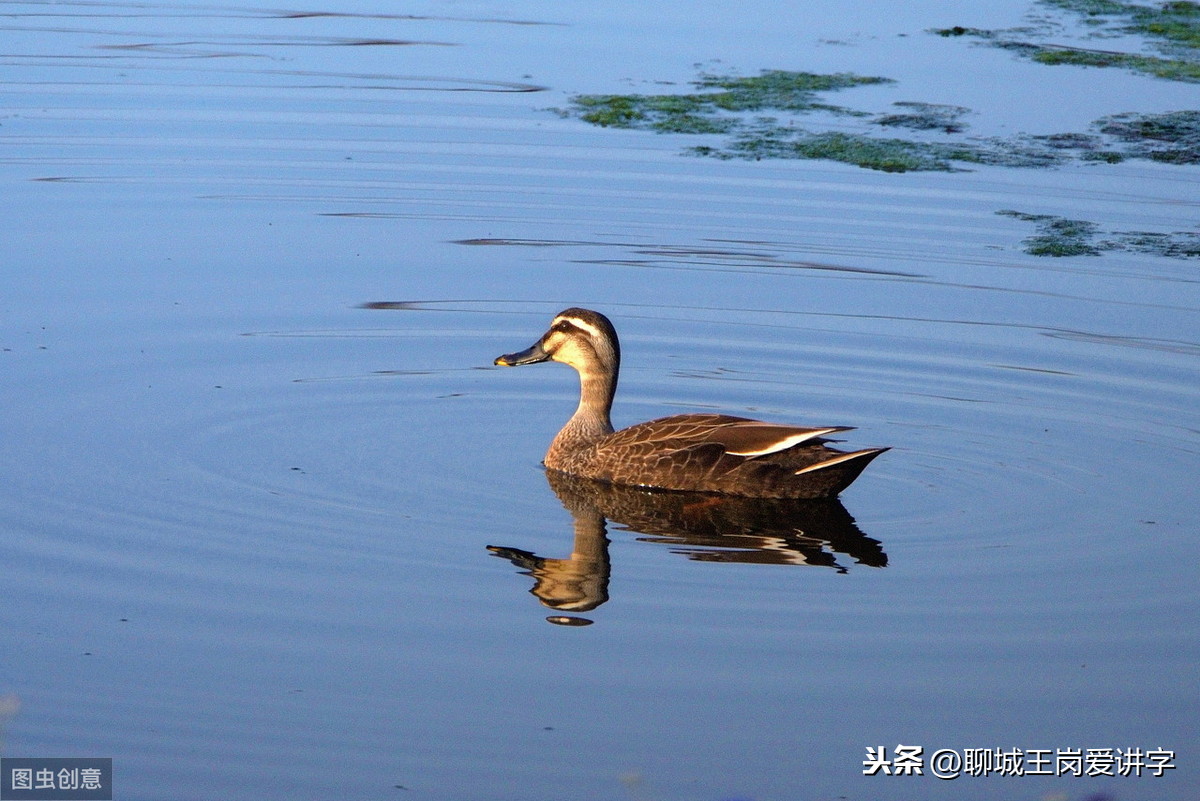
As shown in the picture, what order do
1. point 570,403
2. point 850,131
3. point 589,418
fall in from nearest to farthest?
1. point 589,418
2. point 570,403
3. point 850,131

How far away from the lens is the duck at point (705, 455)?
27.1ft

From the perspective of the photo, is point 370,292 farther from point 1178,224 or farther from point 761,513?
point 1178,224

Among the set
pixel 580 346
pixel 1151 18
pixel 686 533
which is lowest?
pixel 686 533

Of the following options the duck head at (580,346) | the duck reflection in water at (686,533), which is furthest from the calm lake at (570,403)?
the duck head at (580,346)

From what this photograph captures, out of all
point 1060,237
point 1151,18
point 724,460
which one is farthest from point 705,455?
point 1151,18

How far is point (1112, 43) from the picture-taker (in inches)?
713

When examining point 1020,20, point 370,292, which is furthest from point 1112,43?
point 370,292

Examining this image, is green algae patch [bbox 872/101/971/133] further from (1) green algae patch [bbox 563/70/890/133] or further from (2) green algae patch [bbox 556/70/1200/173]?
(1) green algae patch [bbox 563/70/890/133]

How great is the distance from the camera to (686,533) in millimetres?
7828

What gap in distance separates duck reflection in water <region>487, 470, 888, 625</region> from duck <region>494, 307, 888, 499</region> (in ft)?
0.22

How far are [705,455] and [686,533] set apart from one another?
0.73m

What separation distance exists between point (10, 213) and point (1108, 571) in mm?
8492

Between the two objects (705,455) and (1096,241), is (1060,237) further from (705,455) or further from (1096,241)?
(705,455)

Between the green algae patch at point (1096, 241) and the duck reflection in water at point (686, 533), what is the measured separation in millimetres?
4626
